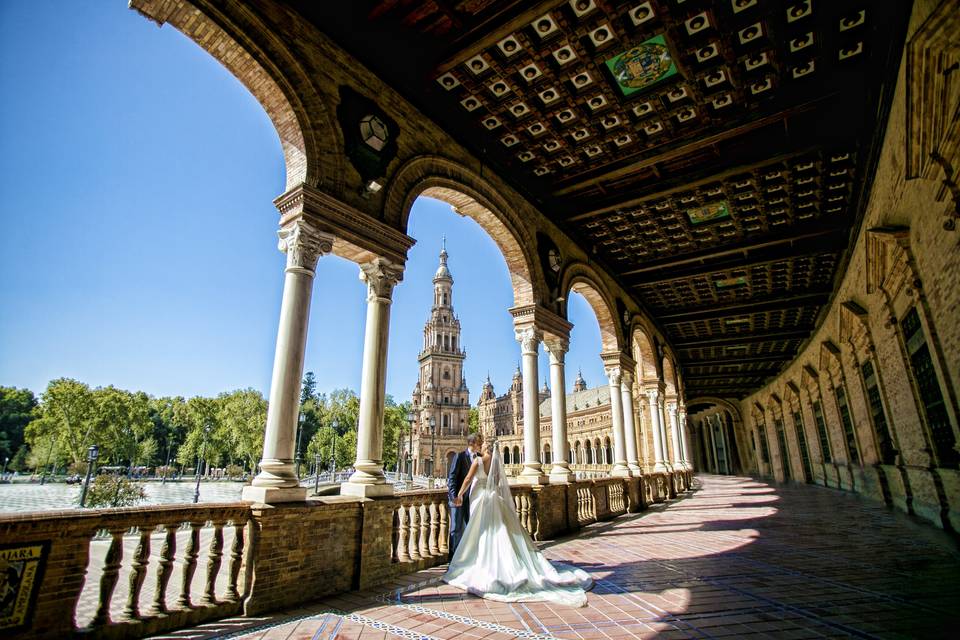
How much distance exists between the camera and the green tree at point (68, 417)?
1660 inches

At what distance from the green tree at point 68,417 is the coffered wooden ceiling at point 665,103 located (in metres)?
50.9

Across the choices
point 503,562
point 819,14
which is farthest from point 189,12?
point 819,14

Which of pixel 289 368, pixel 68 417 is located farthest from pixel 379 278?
pixel 68 417

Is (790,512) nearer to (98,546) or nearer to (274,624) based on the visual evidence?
(274,624)

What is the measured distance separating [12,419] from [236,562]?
296 feet

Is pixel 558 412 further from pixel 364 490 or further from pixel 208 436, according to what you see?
pixel 208 436

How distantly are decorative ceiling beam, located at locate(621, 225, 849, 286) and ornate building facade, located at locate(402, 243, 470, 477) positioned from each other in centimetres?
6385

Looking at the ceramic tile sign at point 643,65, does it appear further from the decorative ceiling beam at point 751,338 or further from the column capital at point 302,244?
the decorative ceiling beam at point 751,338

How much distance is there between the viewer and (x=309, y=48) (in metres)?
6.14

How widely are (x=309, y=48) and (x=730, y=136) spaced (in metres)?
7.26

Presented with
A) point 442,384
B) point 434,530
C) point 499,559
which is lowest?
point 499,559

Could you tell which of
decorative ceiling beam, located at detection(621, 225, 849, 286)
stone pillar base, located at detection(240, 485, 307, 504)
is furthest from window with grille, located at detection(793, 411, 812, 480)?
stone pillar base, located at detection(240, 485, 307, 504)

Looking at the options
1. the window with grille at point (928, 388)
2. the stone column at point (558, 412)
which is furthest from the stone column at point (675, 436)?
the stone column at point (558, 412)

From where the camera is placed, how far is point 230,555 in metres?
4.35
